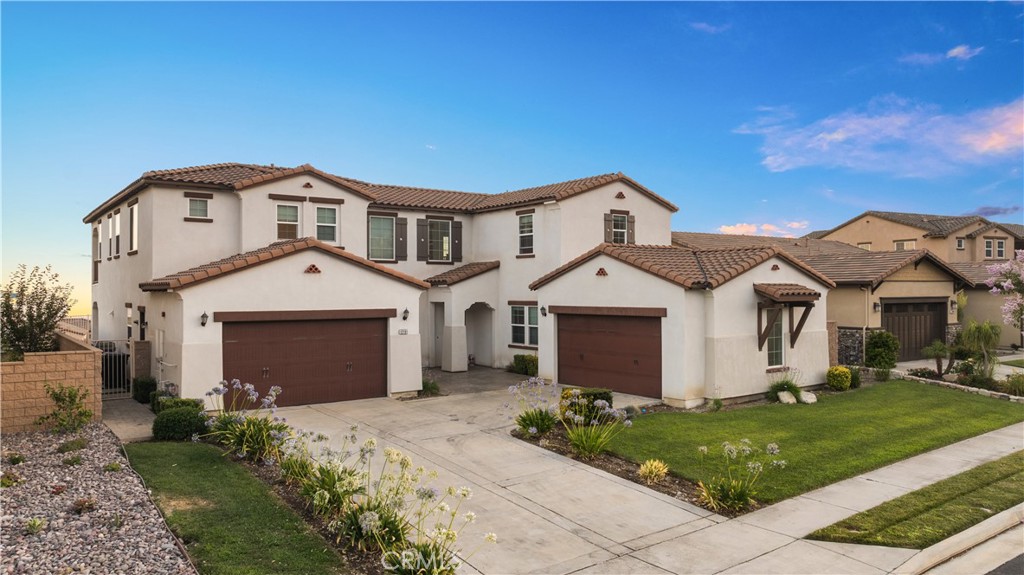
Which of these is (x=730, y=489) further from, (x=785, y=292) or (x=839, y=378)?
(x=839, y=378)

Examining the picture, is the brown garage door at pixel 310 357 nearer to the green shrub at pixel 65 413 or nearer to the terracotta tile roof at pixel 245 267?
the terracotta tile roof at pixel 245 267

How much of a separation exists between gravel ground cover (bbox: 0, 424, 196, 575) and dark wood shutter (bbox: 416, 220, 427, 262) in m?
15.0

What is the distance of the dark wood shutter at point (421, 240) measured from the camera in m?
25.0

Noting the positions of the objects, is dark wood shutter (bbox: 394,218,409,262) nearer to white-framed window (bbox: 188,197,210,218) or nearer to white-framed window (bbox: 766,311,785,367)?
white-framed window (bbox: 188,197,210,218)

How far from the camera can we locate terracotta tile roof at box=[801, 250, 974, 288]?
79.7 ft

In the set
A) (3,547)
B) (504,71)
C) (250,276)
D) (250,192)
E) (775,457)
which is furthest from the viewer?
(504,71)

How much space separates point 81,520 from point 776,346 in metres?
17.0

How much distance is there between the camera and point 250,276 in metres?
15.9

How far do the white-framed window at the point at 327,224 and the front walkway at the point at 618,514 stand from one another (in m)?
8.21

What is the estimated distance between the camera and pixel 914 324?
26.8 meters

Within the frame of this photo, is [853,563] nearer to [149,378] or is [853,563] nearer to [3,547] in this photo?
[3,547]

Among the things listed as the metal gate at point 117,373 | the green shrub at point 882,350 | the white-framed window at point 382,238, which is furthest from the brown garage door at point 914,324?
the metal gate at point 117,373

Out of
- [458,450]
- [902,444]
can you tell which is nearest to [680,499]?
[458,450]

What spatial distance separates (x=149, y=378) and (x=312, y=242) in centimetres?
604
